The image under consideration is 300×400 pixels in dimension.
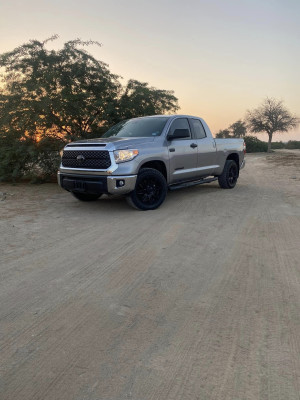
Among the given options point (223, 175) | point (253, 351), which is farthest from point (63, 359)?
point (223, 175)

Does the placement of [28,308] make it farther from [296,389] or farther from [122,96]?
[122,96]

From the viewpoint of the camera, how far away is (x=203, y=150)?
26.9 feet

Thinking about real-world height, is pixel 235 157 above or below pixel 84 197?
above

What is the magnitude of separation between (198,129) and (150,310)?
630cm

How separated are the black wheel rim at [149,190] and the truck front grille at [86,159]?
0.87m

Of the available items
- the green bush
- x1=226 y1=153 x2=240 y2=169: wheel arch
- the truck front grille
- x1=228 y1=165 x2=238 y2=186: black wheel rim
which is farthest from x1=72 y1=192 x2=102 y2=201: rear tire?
the green bush

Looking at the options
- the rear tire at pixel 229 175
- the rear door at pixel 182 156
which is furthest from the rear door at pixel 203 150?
the rear tire at pixel 229 175

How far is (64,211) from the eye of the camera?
685 cm

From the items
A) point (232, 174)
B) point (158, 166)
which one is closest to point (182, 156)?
point (158, 166)

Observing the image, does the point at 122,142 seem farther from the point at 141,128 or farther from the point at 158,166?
the point at 141,128

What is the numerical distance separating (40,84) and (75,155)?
A: 4.61 m

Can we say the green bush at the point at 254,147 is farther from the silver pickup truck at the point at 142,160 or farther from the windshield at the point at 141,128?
the windshield at the point at 141,128

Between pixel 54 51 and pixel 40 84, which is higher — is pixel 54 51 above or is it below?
above

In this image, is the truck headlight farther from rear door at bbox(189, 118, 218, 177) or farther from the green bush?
the green bush
